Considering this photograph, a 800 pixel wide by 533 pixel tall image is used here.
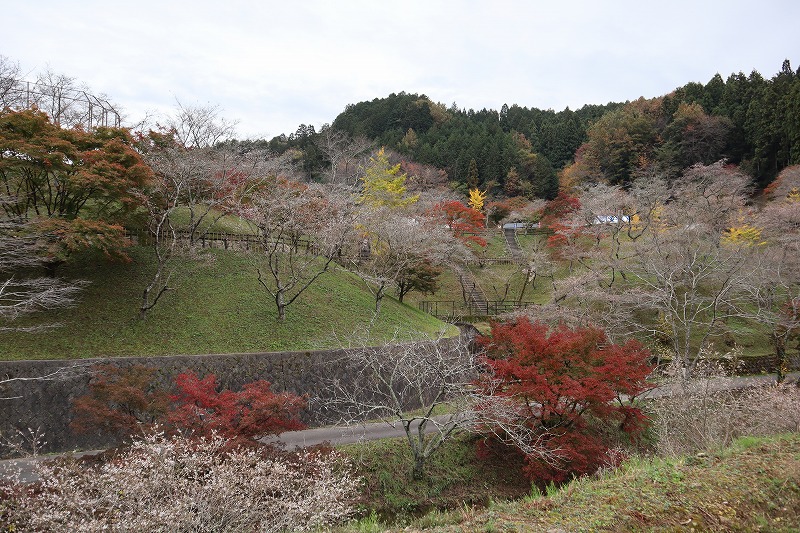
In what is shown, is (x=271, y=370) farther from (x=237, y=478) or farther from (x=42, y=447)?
(x=237, y=478)

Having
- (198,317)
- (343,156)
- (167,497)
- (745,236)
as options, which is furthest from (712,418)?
(343,156)

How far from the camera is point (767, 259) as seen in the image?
23844 mm

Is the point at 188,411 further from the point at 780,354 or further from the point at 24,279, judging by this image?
the point at 780,354

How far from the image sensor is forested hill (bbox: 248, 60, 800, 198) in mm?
42219

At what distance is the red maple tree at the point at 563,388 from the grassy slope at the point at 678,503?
3.76 metres

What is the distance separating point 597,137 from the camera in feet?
164

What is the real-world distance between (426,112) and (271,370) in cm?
5832

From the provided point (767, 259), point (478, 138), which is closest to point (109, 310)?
point (767, 259)

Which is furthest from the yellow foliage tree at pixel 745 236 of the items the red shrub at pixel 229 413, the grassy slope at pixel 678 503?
the red shrub at pixel 229 413

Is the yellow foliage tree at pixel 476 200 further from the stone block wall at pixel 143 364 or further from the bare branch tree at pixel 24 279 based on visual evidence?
the bare branch tree at pixel 24 279

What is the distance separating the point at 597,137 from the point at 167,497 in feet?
172

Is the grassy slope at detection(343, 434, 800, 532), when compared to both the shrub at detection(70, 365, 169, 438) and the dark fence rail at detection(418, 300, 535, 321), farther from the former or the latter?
the dark fence rail at detection(418, 300, 535, 321)

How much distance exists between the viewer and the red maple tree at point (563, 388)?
11625 millimetres

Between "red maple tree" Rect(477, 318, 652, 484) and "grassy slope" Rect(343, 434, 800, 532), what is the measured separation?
12.3 feet
